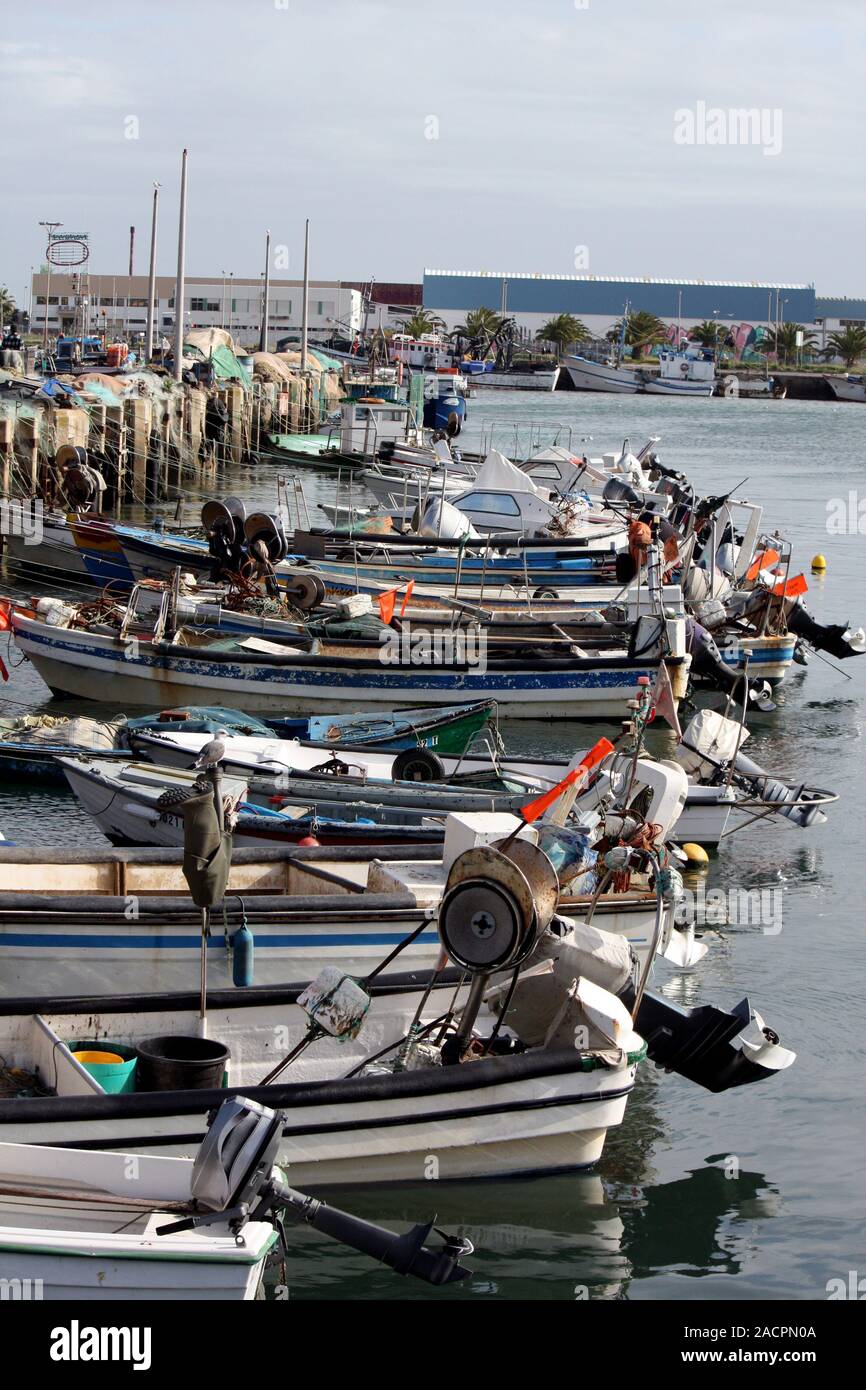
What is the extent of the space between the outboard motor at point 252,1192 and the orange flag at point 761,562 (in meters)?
22.4

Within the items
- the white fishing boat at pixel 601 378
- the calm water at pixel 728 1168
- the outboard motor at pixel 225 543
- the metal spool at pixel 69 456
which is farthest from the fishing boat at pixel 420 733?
the white fishing boat at pixel 601 378

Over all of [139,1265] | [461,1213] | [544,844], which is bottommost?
[461,1213]

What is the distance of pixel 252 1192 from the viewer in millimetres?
8602

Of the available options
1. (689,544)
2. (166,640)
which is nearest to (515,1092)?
(166,640)

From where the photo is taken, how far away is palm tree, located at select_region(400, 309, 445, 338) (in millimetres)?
162750

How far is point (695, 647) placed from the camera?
26047mm

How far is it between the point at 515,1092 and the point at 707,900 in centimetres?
723

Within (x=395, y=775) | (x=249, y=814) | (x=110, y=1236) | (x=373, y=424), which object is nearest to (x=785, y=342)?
(x=373, y=424)

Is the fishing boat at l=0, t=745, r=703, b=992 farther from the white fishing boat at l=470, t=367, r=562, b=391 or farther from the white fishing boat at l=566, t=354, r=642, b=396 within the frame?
the white fishing boat at l=566, t=354, r=642, b=396

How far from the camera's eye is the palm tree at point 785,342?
592ft

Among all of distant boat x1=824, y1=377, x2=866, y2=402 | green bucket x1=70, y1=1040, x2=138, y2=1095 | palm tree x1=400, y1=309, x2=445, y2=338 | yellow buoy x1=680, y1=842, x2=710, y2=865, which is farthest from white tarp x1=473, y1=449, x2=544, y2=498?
distant boat x1=824, y1=377, x2=866, y2=402

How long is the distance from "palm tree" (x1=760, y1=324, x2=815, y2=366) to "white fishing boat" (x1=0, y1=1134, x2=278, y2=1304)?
17986 centimetres

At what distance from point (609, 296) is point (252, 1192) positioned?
618 feet
